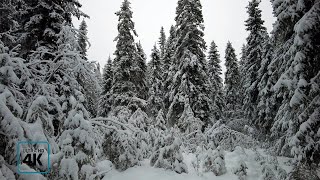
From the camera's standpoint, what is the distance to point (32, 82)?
4902 mm

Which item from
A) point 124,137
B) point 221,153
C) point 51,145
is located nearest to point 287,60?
point 221,153

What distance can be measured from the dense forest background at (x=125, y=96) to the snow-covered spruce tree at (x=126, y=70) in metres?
0.09

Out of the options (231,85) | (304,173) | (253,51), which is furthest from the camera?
(231,85)

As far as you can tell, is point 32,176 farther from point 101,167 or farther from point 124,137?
point 124,137

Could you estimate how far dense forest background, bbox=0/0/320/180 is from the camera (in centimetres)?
469

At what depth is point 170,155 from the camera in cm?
882

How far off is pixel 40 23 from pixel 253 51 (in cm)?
2092

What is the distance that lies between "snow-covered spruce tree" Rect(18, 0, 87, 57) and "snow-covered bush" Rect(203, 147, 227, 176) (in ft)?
25.4

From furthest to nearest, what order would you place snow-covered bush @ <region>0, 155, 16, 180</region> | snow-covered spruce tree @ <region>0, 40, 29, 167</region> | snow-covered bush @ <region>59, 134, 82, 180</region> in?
snow-covered bush @ <region>59, 134, 82, 180</region> < snow-covered spruce tree @ <region>0, 40, 29, 167</region> < snow-covered bush @ <region>0, 155, 16, 180</region>

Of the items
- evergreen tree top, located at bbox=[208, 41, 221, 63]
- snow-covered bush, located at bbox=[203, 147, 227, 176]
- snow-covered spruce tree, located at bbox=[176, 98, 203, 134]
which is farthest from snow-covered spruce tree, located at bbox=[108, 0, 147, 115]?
evergreen tree top, located at bbox=[208, 41, 221, 63]

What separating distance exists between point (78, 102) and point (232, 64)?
3104 cm

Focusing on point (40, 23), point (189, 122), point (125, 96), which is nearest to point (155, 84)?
point (125, 96)

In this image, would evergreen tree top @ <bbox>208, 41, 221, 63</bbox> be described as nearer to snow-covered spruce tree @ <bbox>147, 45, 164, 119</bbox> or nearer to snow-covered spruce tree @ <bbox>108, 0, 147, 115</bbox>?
snow-covered spruce tree @ <bbox>147, 45, 164, 119</bbox>

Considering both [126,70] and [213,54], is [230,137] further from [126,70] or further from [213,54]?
[213,54]
